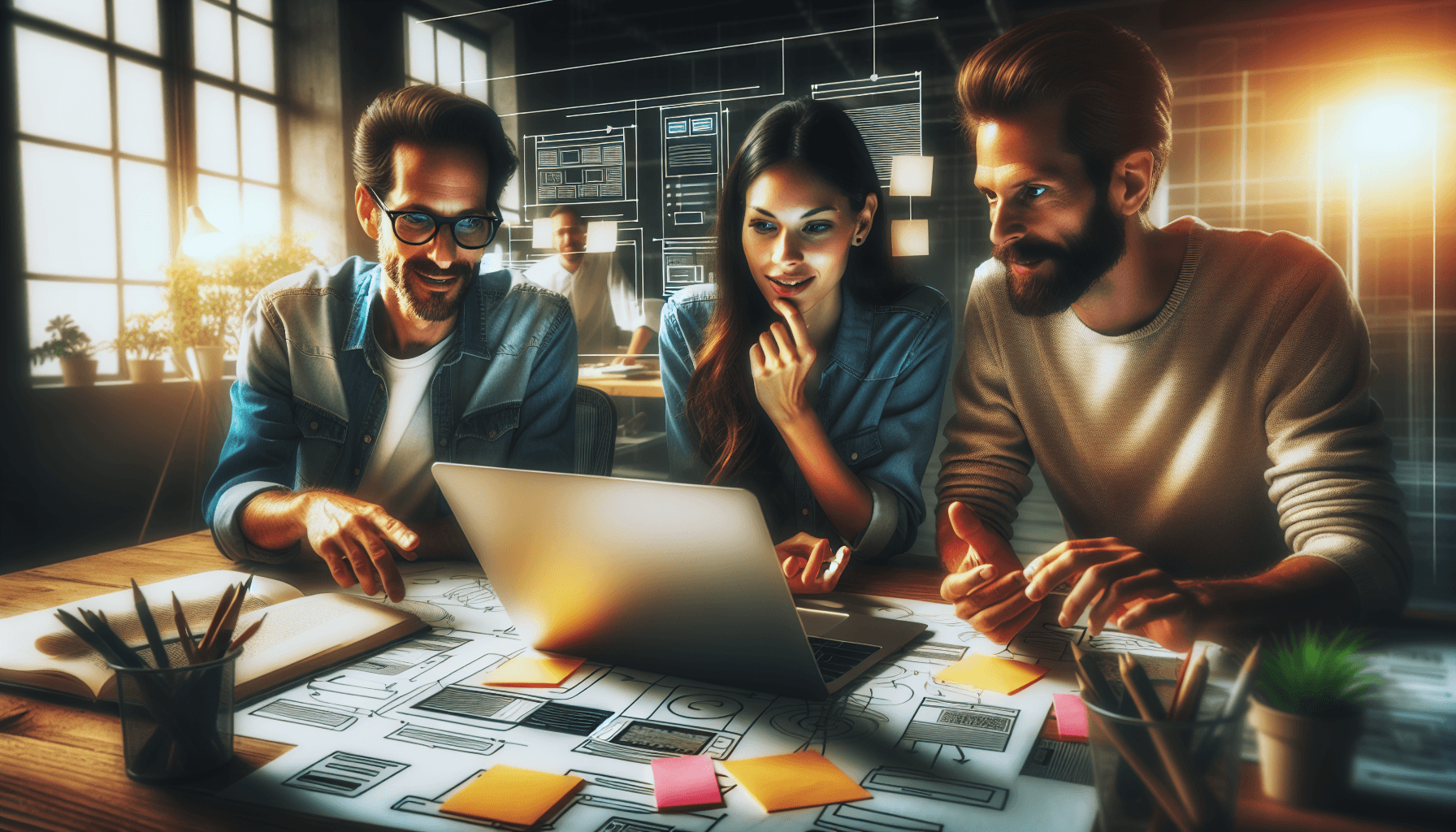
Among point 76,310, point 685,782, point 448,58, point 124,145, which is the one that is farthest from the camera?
point 448,58

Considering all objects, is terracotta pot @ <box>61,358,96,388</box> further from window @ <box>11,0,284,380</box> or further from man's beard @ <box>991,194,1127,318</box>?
man's beard @ <box>991,194,1127,318</box>

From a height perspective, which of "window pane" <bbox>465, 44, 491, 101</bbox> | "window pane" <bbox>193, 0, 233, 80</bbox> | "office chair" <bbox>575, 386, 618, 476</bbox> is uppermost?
"window pane" <bbox>193, 0, 233, 80</bbox>

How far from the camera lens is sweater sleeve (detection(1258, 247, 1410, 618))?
969mm

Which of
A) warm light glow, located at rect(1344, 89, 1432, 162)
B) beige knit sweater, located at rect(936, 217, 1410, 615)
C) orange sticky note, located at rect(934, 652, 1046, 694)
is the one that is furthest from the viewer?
warm light glow, located at rect(1344, 89, 1432, 162)

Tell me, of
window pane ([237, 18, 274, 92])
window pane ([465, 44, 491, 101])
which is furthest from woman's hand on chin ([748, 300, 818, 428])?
window pane ([237, 18, 274, 92])

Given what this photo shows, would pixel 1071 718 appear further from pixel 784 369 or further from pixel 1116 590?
pixel 784 369

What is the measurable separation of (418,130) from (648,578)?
3.32ft

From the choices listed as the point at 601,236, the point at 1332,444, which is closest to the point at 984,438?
the point at 1332,444

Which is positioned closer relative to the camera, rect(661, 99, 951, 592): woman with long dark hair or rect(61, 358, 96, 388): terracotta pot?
rect(661, 99, 951, 592): woman with long dark hair

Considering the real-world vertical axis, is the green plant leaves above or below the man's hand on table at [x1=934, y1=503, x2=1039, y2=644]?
above

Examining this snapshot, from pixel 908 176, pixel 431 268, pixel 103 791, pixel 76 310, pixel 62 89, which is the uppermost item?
pixel 62 89

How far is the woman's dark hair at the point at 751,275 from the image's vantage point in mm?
1486

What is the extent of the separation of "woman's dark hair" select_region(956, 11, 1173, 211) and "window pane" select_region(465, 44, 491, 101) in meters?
3.35

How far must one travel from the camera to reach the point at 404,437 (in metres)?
1.49
